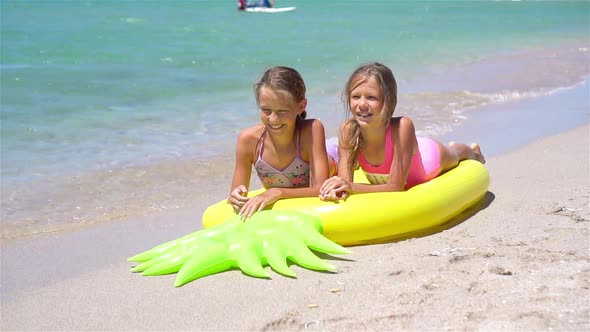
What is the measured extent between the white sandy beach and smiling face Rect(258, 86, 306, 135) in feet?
2.69

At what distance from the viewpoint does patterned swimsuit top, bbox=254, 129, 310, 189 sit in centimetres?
407

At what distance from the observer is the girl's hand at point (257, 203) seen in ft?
12.1

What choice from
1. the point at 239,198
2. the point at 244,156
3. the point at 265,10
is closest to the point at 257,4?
the point at 265,10

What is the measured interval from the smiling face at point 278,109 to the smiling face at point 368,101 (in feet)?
1.02

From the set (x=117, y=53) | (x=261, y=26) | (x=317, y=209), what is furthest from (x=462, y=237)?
(x=261, y=26)

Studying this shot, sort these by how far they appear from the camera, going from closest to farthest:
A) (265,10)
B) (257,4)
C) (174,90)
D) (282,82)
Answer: (282,82) → (174,90) → (265,10) → (257,4)

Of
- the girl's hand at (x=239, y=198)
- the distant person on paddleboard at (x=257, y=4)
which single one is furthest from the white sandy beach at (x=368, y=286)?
the distant person on paddleboard at (x=257, y=4)

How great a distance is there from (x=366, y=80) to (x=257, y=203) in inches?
35.8

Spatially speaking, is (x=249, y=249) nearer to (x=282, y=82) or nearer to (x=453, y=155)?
(x=282, y=82)

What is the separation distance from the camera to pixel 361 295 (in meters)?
2.92

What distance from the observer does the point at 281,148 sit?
4039 mm

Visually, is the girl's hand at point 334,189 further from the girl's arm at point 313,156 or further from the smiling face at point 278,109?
the smiling face at point 278,109

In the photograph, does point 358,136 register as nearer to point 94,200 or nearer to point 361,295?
point 361,295

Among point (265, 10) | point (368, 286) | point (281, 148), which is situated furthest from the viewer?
point (265, 10)
